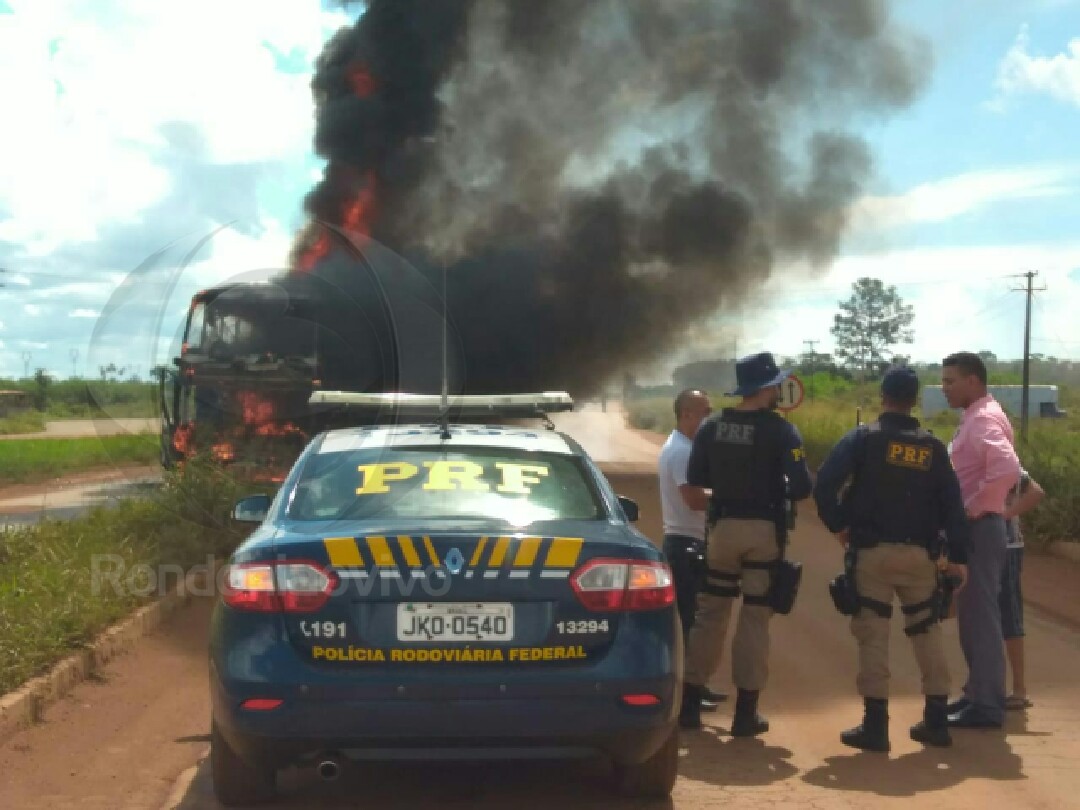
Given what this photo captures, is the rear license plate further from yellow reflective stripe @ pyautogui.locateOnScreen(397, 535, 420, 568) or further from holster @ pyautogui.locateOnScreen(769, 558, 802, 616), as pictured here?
holster @ pyautogui.locateOnScreen(769, 558, 802, 616)

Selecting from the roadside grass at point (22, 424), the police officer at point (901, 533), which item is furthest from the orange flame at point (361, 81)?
the police officer at point (901, 533)

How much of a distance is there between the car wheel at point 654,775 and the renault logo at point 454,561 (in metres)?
1.04

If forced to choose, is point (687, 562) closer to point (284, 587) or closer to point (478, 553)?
point (478, 553)

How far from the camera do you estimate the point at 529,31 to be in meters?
33.9

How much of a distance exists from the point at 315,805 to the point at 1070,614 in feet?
22.0

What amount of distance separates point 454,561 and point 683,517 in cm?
255

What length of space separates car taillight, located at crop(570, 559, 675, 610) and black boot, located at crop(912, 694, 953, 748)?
1.92 m

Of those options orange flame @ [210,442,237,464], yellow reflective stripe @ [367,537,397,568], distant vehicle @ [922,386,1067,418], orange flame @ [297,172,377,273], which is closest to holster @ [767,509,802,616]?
yellow reflective stripe @ [367,537,397,568]

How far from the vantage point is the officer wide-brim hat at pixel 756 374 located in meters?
6.13

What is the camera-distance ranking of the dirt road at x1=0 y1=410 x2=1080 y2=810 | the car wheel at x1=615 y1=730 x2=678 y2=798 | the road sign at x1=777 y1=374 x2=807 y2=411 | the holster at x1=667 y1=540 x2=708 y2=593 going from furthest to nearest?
the road sign at x1=777 y1=374 x2=807 y2=411 < the holster at x1=667 y1=540 x2=708 y2=593 < the dirt road at x1=0 y1=410 x2=1080 y2=810 < the car wheel at x1=615 y1=730 x2=678 y2=798

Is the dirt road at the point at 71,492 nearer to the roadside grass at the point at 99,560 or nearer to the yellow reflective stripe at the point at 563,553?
the roadside grass at the point at 99,560

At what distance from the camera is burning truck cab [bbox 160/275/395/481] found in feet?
47.5

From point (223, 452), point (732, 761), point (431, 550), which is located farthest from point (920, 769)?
point (223, 452)

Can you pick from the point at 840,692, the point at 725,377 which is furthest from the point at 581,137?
the point at 840,692
